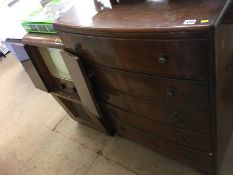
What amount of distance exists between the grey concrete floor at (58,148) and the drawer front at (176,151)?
0.40ft

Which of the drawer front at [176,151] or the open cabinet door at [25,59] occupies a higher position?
the open cabinet door at [25,59]

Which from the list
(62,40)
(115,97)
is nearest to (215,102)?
(115,97)

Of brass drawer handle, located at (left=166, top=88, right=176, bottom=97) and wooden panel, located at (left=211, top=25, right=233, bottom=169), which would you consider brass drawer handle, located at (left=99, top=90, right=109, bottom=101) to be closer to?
brass drawer handle, located at (left=166, top=88, right=176, bottom=97)

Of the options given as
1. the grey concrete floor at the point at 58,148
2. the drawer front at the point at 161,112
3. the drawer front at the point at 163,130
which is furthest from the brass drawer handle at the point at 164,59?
the grey concrete floor at the point at 58,148

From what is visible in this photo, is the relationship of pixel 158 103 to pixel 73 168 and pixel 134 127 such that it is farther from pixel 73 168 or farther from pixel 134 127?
pixel 73 168

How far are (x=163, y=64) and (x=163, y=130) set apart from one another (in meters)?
0.46

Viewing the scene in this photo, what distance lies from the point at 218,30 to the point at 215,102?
0.94 ft

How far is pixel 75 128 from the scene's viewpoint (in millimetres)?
1961

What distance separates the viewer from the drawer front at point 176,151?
1.19 metres

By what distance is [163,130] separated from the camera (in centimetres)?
122

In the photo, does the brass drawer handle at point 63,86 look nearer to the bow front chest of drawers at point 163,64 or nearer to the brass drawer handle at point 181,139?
the bow front chest of drawers at point 163,64

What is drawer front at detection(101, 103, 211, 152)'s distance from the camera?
1098 mm

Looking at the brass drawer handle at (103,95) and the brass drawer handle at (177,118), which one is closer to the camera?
the brass drawer handle at (177,118)

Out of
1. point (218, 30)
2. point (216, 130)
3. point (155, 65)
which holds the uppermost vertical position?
point (218, 30)
